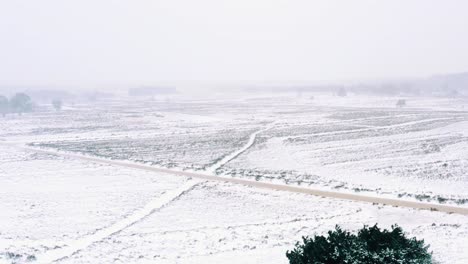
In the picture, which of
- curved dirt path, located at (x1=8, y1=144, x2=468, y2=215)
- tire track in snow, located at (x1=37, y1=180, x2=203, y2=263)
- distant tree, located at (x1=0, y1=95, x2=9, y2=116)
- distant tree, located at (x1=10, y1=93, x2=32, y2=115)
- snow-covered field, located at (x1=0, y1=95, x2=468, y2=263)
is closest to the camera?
tire track in snow, located at (x1=37, y1=180, x2=203, y2=263)

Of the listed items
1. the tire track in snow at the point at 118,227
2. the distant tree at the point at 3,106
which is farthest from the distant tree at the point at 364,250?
the distant tree at the point at 3,106

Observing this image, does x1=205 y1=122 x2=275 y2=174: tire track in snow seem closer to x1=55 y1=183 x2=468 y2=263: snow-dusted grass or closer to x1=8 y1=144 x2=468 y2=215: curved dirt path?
x1=8 y1=144 x2=468 y2=215: curved dirt path

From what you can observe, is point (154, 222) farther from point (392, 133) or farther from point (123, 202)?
point (392, 133)

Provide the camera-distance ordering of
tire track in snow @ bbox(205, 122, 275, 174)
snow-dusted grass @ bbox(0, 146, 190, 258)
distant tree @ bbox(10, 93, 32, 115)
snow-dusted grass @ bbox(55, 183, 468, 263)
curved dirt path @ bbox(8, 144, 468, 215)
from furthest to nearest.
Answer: distant tree @ bbox(10, 93, 32, 115) → tire track in snow @ bbox(205, 122, 275, 174) → curved dirt path @ bbox(8, 144, 468, 215) → snow-dusted grass @ bbox(0, 146, 190, 258) → snow-dusted grass @ bbox(55, 183, 468, 263)

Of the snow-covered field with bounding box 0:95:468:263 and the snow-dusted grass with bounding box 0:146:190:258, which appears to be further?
the snow-dusted grass with bounding box 0:146:190:258

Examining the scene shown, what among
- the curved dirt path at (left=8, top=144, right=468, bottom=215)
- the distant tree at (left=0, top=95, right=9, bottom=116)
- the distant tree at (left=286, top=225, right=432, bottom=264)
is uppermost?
the distant tree at (left=0, top=95, right=9, bottom=116)

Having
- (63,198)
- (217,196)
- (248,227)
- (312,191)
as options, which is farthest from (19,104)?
(248,227)

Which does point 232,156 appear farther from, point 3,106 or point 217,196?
point 3,106

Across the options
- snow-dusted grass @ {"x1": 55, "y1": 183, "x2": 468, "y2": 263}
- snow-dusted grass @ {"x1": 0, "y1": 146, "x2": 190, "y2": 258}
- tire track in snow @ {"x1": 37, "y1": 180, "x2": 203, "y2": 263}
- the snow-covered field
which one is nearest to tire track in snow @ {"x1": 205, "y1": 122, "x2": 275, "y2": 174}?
the snow-covered field
